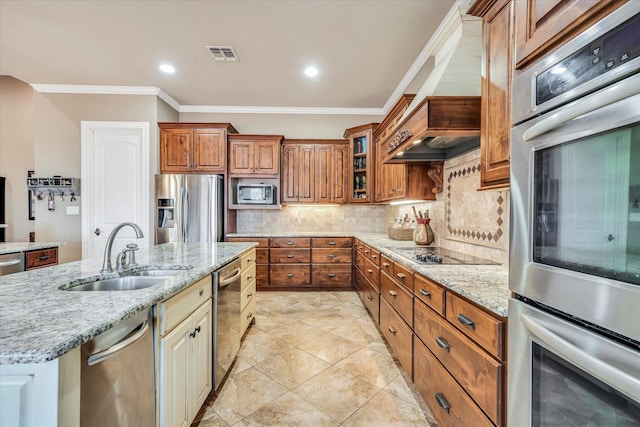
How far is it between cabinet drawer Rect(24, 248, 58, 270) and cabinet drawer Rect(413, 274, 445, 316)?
3.57 metres

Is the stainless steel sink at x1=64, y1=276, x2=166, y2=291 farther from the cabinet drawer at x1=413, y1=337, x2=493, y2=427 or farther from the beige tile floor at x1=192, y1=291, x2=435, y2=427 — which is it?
the cabinet drawer at x1=413, y1=337, x2=493, y2=427

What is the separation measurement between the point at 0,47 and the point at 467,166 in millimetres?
4889

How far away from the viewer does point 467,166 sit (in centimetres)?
242

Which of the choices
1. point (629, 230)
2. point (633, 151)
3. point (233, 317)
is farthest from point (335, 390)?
point (633, 151)

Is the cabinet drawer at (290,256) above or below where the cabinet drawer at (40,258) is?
below

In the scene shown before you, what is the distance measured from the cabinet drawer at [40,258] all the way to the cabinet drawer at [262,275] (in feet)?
7.58

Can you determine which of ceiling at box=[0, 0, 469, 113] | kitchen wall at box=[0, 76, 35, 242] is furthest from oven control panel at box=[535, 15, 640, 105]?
kitchen wall at box=[0, 76, 35, 242]

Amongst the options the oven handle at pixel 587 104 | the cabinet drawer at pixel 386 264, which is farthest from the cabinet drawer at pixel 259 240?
the oven handle at pixel 587 104

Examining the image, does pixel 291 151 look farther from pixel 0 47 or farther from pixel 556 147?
pixel 556 147

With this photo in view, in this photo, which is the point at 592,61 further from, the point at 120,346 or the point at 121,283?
the point at 121,283

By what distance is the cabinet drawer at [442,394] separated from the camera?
4.04ft

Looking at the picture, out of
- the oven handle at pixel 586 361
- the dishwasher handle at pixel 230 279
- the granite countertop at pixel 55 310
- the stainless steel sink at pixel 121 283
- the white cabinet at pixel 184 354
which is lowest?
the white cabinet at pixel 184 354

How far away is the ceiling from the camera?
96.7 inches

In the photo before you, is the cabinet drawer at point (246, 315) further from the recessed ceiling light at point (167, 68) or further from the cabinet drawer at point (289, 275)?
the recessed ceiling light at point (167, 68)
